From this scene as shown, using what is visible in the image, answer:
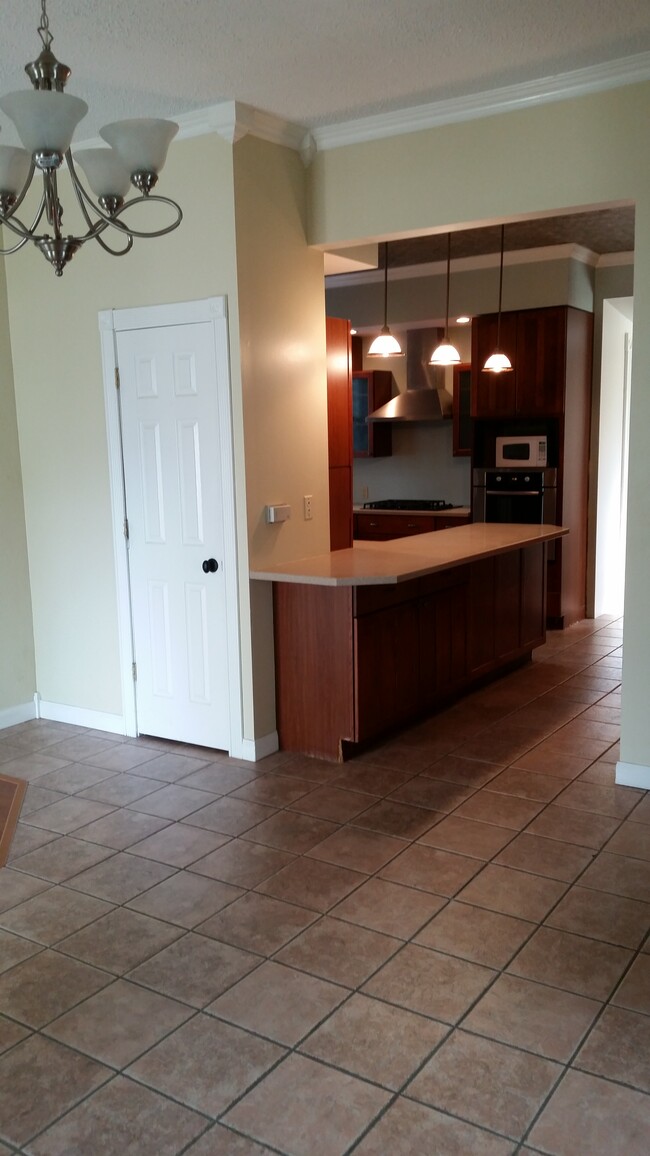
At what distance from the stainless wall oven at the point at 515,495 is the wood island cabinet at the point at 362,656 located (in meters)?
1.99

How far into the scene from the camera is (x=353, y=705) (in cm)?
424

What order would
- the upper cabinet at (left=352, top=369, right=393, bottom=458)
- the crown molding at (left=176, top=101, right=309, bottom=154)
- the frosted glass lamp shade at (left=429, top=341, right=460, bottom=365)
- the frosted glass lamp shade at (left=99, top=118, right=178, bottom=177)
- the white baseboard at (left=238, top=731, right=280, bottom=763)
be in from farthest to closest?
the upper cabinet at (left=352, top=369, right=393, bottom=458)
the frosted glass lamp shade at (left=429, top=341, right=460, bottom=365)
the white baseboard at (left=238, top=731, right=280, bottom=763)
the crown molding at (left=176, top=101, right=309, bottom=154)
the frosted glass lamp shade at (left=99, top=118, right=178, bottom=177)

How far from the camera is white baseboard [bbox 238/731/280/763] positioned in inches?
171

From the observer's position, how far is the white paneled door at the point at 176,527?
167 inches

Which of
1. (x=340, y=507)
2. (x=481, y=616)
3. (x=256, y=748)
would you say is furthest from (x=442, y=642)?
(x=256, y=748)

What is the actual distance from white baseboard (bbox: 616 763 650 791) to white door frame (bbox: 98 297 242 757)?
5.74ft

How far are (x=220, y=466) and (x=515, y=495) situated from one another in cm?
342

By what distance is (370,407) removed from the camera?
8.19 m

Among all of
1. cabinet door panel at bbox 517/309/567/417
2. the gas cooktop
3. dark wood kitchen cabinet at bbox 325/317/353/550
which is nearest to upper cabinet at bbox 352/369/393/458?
the gas cooktop

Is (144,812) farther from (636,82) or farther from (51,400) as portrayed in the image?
(636,82)

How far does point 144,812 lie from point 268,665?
0.96 metres

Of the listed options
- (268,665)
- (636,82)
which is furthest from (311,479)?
(636,82)

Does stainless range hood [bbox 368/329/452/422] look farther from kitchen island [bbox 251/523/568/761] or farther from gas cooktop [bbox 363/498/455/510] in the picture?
kitchen island [bbox 251/523/568/761]

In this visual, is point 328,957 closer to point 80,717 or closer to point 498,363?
point 80,717
